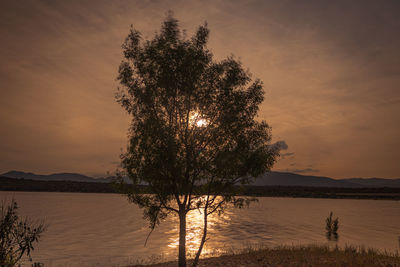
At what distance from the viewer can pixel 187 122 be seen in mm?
19469

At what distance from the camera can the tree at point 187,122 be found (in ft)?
63.5

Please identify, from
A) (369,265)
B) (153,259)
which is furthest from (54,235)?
(369,265)

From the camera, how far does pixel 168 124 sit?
19812mm

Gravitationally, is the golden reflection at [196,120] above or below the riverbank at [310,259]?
above

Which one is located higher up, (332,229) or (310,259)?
(310,259)

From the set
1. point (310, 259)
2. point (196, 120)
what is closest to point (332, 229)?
point (310, 259)

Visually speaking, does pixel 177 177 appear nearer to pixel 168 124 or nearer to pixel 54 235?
pixel 168 124

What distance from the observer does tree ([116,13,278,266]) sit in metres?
19.4

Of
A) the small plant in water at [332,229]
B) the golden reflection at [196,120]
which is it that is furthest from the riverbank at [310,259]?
the small plant in water at [332,229]

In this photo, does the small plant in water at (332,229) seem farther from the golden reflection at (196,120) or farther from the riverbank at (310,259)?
the golden reflection at (196,120)

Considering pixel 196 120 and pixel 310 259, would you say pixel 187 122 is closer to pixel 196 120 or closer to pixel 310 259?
pixel 196 120

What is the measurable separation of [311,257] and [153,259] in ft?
51.0

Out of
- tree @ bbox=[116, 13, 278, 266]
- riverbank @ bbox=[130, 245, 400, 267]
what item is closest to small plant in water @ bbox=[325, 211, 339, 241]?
riverbank @ bbox=[130, 245, 400, 267]

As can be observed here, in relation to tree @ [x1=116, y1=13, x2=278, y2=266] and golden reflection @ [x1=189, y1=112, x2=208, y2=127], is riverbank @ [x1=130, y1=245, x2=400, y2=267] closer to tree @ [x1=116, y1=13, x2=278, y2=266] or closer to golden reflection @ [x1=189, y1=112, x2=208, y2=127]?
tree @ [x1=116, y1=13, x2=278, y2=266]
